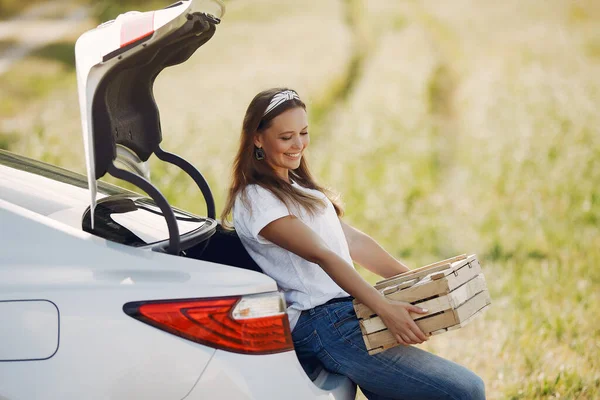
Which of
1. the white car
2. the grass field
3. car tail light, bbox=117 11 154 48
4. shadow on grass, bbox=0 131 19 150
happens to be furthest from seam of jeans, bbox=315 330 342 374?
shadow on grass, bbox=0 131 19 150

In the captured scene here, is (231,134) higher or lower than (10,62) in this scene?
lower

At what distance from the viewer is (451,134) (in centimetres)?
1198

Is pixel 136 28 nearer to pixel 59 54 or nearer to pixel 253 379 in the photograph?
pixel 253 379

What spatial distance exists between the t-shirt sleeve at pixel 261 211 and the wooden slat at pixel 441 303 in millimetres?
493

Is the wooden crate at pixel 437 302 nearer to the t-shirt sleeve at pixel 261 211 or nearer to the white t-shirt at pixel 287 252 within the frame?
the white t-shirt at pixel 287 252

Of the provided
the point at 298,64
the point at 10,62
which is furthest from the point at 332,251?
the point at 10,62

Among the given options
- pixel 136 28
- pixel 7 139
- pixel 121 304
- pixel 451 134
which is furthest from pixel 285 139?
pixel 7 139

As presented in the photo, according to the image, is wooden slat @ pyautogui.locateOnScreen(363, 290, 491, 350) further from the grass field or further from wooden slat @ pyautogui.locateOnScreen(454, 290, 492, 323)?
the grass field

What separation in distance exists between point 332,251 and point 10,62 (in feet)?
53.5

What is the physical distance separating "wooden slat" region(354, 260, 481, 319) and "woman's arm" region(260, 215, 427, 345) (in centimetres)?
3

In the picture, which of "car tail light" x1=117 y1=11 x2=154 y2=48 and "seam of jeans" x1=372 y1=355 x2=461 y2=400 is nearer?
"car tail light" x1=117 y1=11 x2=154 y2=48

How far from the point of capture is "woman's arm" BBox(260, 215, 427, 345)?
2602 mm

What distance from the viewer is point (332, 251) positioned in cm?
272

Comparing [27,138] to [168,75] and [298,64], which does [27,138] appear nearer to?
[168,75]
